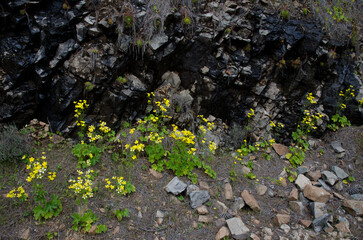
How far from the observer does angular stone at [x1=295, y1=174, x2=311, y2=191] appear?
4.59 meters

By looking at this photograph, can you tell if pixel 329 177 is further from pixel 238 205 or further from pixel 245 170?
pixel 238 205

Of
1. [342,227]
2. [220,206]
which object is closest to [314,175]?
[342,227]

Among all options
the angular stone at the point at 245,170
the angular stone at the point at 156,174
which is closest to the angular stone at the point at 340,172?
the angular stone at the point at 245,170

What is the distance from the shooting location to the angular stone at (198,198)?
380 cm

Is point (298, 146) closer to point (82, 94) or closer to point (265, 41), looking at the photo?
point (265, 41)

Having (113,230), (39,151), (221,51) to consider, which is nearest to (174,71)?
(221,51)

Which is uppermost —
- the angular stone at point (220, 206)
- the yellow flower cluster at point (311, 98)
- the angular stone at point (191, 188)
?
the yellow flower cluster at point (311, 98)

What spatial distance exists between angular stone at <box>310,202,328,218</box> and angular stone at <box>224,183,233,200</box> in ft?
4.77

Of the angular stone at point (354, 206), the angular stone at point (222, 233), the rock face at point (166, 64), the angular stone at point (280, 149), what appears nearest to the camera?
the angular stone at point (222, 233)

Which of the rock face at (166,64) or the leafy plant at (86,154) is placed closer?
the leafy plant at (86,154)

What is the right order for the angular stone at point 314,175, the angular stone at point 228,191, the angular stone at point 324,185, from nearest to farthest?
the angular stone at point 228,191 → the angular stone at point 324,185 → the angular stone at point 314,175

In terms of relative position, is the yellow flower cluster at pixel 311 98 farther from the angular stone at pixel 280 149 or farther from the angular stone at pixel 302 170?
the angular stone at pixel 302 170

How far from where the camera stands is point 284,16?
584 cm

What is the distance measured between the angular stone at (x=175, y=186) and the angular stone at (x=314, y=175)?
284 centimetres
